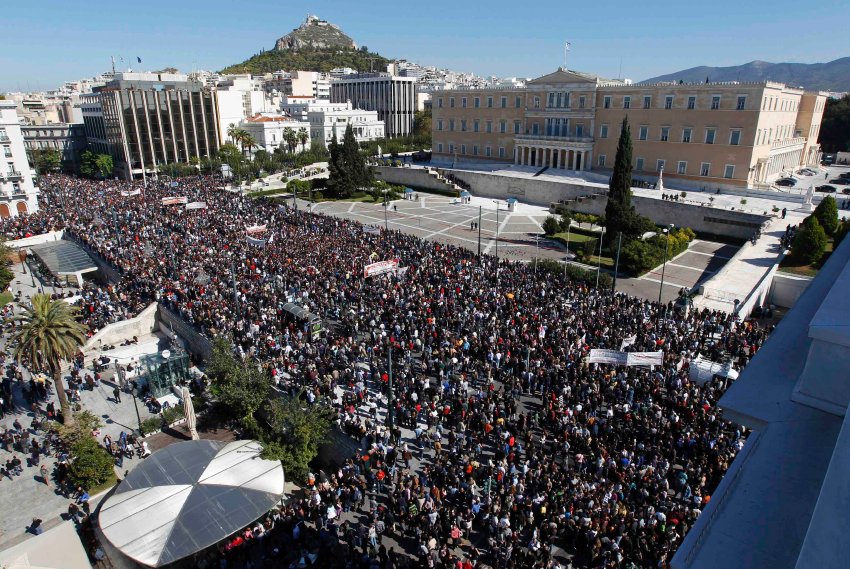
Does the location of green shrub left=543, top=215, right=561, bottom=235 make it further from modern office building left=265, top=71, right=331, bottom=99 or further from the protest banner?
modern office building left=265, top=71, right=331, bottom=99

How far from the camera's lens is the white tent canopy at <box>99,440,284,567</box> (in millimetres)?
14031

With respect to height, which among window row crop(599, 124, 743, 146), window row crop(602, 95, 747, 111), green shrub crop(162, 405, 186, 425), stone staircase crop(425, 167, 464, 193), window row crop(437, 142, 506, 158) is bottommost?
green shrub crop(162, 405, 186, 425)

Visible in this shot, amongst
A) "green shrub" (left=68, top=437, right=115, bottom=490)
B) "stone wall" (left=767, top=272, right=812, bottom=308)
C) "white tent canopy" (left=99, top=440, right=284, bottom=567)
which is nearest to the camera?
"white tent canopy" (left=99, top=440, right=284, bottom=567)

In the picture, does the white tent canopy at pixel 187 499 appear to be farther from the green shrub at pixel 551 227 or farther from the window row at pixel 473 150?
the window row at pixel 473 150

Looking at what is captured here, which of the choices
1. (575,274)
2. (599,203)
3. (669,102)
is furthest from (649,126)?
(575,274)

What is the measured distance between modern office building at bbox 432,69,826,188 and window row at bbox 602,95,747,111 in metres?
0.09

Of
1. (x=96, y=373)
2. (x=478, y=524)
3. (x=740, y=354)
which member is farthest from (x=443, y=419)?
(x=96, y=373)

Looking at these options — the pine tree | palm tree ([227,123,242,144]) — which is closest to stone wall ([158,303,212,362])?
the pine tree

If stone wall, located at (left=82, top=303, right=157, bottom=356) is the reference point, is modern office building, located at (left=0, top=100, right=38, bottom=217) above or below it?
above

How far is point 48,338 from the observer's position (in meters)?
20.3

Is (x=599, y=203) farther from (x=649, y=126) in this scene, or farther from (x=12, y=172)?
(x=12, y=172)

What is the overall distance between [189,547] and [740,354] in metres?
19.0

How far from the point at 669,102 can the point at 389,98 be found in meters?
85.6

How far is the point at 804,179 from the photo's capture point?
178ft
